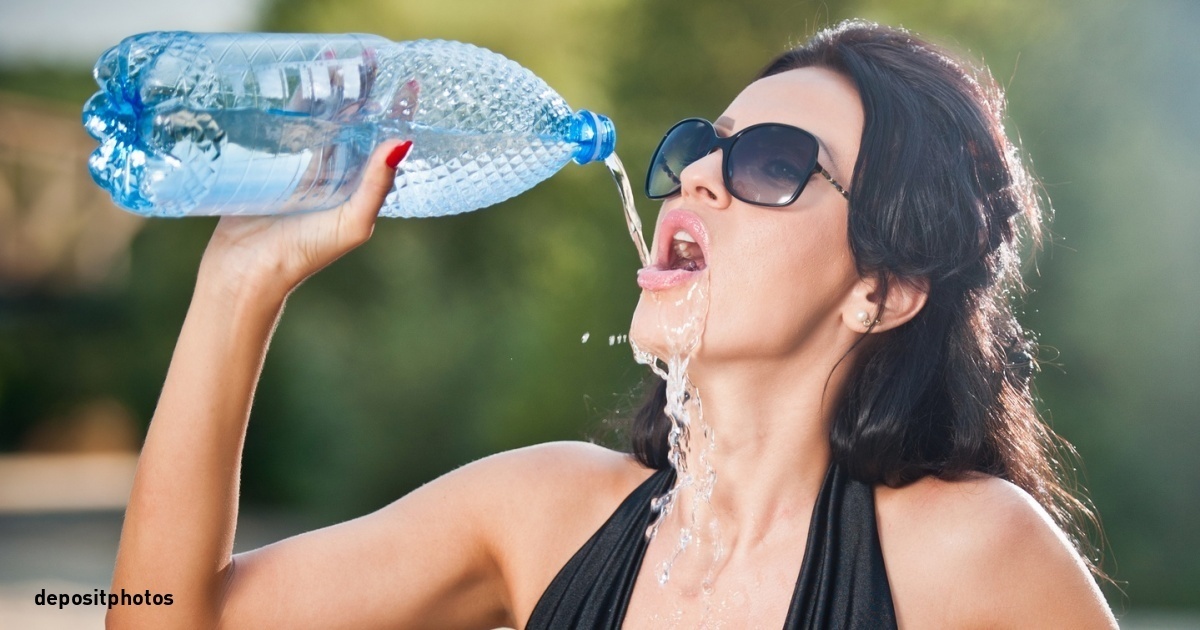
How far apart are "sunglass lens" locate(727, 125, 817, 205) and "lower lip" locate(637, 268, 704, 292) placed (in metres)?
0.19

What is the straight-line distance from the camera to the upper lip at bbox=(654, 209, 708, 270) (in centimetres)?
231

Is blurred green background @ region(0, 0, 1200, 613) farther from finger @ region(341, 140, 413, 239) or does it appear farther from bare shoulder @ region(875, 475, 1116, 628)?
finger @ region(341, 140, 413, 239)

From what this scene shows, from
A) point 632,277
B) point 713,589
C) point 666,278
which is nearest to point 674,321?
point 666,278

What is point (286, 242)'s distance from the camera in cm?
205

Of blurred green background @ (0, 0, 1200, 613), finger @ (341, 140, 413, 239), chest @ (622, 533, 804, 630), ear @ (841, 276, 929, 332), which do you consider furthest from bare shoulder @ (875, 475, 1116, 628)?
blurred green background @ (0, 0, 1200, 613)

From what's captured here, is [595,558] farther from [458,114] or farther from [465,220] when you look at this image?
[465,220]

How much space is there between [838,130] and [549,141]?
1.93ft

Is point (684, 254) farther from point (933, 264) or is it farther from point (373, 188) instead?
point (373, 188)

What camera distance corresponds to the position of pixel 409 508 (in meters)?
2.38

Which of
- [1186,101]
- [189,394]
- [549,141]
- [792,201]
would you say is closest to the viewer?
[189,394]

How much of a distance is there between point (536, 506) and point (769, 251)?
693 mm

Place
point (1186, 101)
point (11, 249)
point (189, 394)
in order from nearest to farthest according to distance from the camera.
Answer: point (189, 394), point (1186, 101), point (11, 249)

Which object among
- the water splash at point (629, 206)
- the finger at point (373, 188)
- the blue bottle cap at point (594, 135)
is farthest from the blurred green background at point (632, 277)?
the finger at point (373, 188)

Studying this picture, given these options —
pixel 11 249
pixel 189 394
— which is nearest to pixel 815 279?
pixel 189 394
